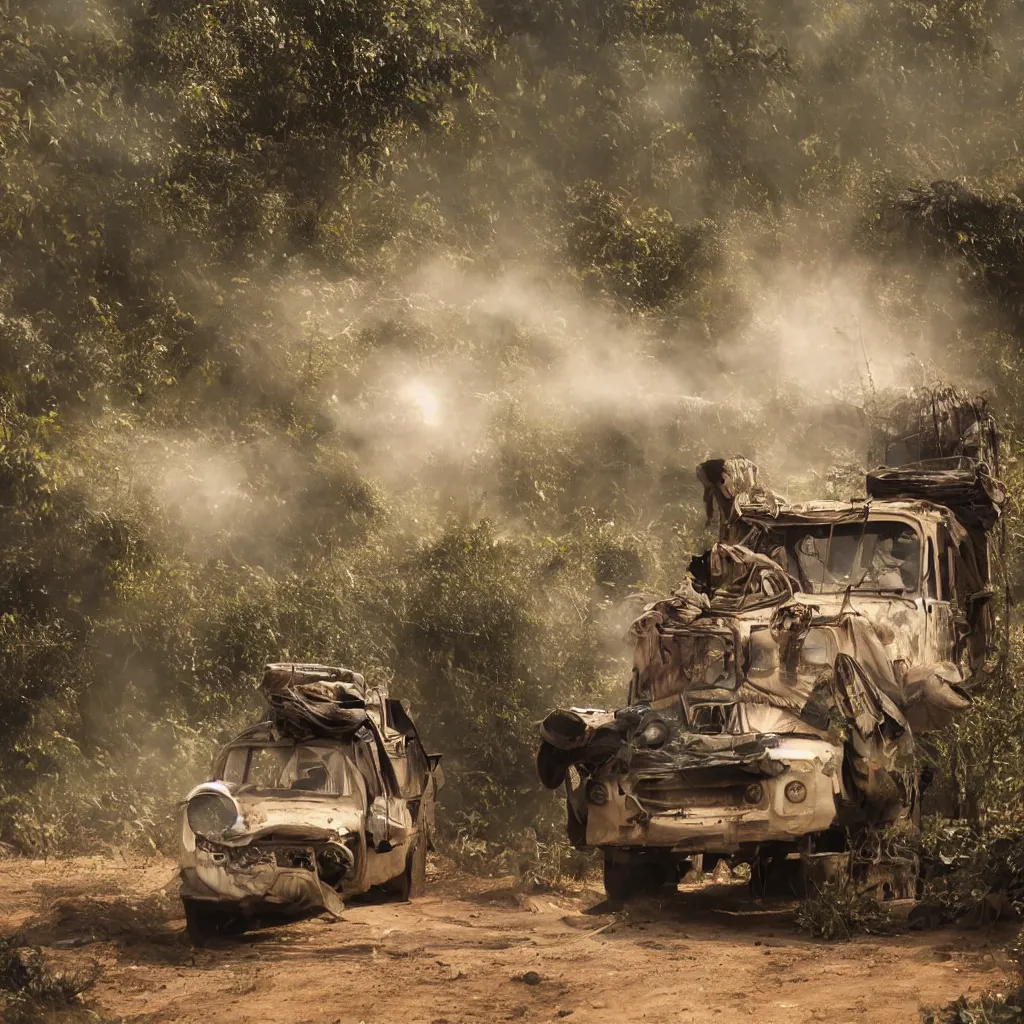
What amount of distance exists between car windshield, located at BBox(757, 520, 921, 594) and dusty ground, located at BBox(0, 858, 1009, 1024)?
2.79m

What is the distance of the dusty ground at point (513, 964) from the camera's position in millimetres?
8281

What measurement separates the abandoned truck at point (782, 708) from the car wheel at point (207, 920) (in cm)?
258

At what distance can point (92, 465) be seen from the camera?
1884 centimetres

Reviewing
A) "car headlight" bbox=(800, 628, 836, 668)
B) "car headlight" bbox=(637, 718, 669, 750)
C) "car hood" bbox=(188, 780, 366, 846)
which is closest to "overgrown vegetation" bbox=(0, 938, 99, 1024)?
"car hood" bbox=(188, 780, 366, 846)

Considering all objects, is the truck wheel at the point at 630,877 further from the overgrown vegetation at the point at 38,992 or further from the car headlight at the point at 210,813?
the overgrown vegetation at the point at 38,992

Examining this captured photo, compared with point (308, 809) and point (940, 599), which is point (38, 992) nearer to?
point (308, 809)

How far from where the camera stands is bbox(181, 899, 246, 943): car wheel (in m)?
10.7

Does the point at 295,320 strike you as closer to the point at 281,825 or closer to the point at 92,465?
the point at 92,465

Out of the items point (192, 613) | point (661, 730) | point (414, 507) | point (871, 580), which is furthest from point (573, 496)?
point (661, 730)

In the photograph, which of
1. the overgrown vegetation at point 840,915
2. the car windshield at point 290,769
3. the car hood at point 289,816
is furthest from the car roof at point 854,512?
the car hood at point 289,816

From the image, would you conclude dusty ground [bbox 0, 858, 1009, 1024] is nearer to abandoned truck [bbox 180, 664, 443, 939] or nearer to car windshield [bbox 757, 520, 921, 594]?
abandoned truck [bbox 180, 664, 443, 939]

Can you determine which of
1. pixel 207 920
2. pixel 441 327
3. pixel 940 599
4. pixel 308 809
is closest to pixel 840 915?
pixel 308 809

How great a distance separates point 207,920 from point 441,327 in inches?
539

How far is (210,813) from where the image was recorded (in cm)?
1058
